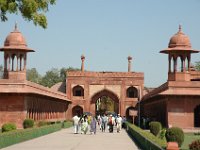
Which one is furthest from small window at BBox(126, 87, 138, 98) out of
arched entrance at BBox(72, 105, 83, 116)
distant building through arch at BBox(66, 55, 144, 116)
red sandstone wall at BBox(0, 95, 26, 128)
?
red sandstone wall at BBox(0, 95, 26, 128)

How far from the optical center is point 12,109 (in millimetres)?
Result: 28688

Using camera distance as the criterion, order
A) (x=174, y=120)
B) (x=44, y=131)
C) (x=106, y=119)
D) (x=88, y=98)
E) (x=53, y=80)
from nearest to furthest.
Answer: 1. (x=44, y=131)
2. (x=174, y=120)
3. (x=106, y=119)
4. (x=88, y=98)
5. (x=53, y=80)

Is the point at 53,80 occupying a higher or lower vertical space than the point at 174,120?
higher

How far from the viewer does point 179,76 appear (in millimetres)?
31484

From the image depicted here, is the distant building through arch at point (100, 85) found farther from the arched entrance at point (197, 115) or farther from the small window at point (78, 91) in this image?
the arched entrance at point (197, 115)

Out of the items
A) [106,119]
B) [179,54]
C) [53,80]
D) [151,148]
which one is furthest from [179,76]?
[53,80]

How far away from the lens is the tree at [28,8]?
36.4 feet

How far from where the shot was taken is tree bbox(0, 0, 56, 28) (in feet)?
36.4

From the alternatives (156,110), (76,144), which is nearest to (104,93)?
(156,110)

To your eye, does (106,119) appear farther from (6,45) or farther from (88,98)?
(88,98)

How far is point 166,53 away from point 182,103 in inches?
183

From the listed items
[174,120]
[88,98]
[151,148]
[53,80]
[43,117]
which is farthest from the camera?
[53,80]

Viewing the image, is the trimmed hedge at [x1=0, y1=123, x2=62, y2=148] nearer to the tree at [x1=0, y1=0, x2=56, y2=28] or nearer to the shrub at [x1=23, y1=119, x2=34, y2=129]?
the shrub at [x1=23, y1=119, x2=34, y2=129]

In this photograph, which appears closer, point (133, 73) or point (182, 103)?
point (182, 103)
